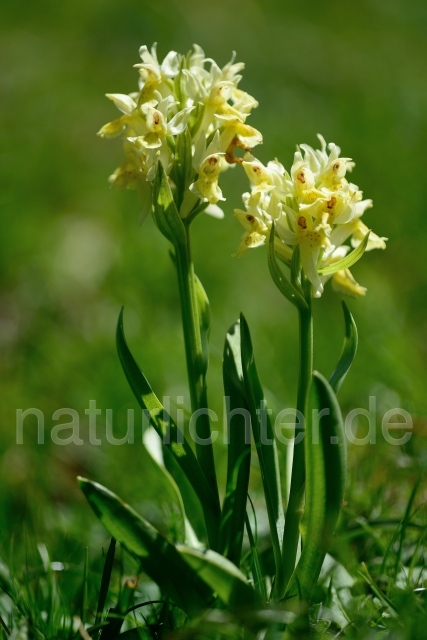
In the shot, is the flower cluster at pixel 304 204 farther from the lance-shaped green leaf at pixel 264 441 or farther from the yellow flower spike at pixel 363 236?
the lance-shaped green leaf at pixel 264 441

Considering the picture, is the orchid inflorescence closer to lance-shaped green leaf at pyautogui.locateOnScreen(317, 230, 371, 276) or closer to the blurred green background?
lance-shaped green leaf at pyautogui.locateOnScreen(317, 230, 371, 276)

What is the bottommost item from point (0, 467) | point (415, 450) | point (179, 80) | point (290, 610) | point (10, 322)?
point (10, 322)

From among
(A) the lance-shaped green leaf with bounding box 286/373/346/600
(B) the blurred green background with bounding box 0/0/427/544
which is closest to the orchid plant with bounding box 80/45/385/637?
(A) the lance-shaped green leaf with bounding box 286/373/346/600

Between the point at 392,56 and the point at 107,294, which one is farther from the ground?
the point at 392,56

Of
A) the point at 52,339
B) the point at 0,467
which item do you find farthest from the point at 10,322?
the point at 0,467

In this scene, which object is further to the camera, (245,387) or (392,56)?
(392,56)

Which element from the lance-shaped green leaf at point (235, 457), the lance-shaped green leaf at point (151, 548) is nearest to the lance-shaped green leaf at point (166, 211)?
the lance-shaped green leaf at point (235, 457)

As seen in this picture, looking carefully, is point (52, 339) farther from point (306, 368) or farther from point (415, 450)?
point (306, 368)
